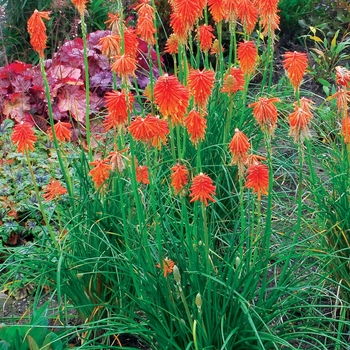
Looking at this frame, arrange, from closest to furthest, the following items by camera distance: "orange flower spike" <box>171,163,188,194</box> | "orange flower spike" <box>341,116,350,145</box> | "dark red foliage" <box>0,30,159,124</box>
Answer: "orange flower spike" <box>171,163,188,194</box>
"orange flower spike" <box>341,116,350,145</box>
"dark red foliage" <box>0,30,159,124</box>

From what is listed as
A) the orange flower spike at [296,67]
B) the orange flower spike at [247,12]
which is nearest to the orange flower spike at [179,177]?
the orange flower spike at [296,67]

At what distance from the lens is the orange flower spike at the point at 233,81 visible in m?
2.93

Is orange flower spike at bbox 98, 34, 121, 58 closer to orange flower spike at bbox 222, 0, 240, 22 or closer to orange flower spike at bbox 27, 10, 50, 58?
orange flower spike at bbox 27, 10, 50, 58

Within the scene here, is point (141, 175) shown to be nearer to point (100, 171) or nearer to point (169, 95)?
point (100, 171)

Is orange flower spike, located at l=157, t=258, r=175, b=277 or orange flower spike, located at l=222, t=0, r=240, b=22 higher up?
orange flower spike, located at l=222, t=0, r=240, b=22

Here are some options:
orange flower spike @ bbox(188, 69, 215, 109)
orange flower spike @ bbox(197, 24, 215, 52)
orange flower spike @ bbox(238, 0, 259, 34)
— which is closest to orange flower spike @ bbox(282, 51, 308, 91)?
orange flower spike @ bbox(188, 69, 215, 109)

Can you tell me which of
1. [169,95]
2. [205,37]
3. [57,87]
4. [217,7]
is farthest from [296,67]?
[57,87]

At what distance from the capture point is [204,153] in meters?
3.52

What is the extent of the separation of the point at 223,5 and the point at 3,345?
5.69 ft

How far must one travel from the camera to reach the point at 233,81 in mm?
2932

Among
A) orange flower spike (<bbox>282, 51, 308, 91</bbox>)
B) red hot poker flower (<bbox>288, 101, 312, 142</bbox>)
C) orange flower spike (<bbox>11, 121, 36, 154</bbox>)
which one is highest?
orange flower spike (<bbox>282, 51, 308, 91</bbox>)

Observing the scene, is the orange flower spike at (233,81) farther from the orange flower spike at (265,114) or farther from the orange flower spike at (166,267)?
the orange flower spike at (166,267)

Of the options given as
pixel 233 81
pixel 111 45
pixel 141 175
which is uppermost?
pixel 111 45

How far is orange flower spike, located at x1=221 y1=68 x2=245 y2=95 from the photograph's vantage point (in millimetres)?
2932
